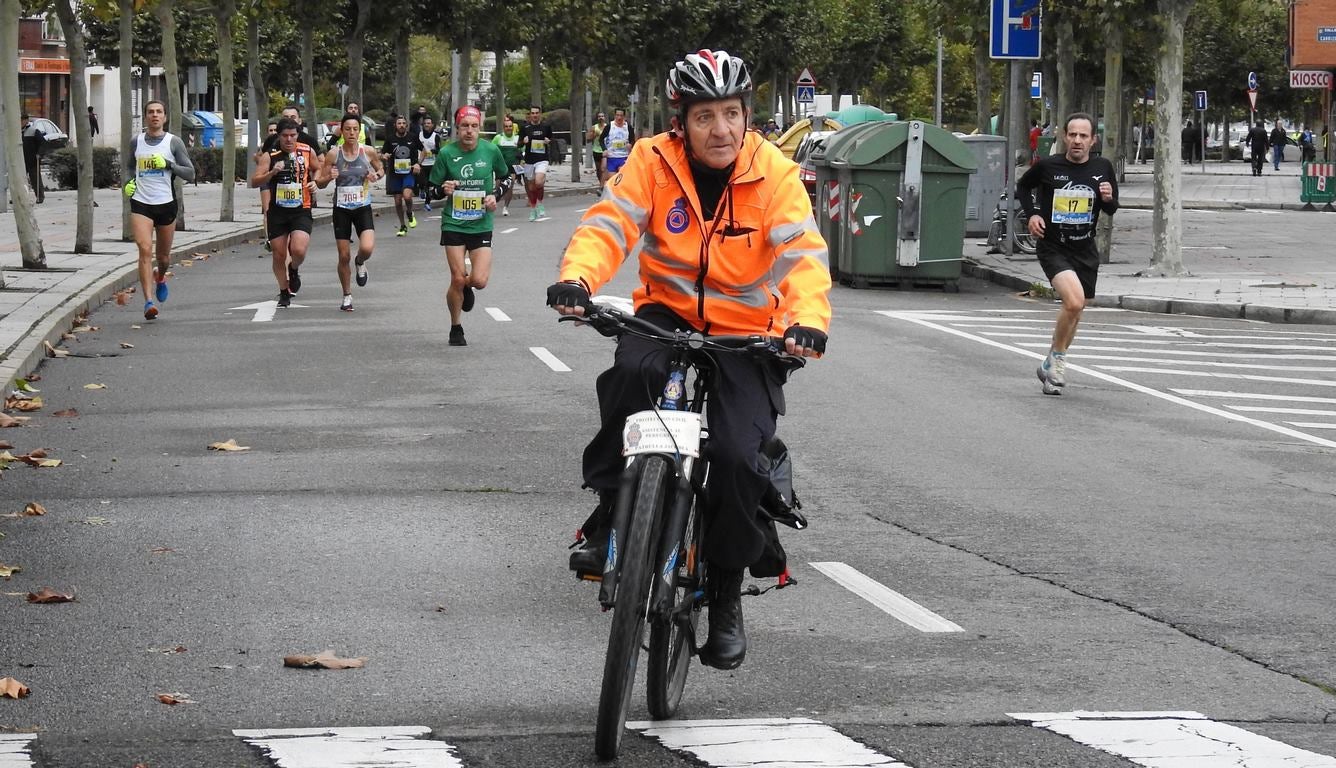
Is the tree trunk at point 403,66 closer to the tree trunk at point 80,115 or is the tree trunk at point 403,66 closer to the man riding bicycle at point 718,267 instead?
the tree trunk at point 80,115

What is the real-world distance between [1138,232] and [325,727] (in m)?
29.7

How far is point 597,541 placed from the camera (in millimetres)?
5379

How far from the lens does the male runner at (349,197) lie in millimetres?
19078

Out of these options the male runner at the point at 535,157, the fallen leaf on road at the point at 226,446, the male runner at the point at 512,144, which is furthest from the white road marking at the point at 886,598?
the male runner at the point at 535,157

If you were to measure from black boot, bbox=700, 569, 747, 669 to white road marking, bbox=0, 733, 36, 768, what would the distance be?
1789 mm

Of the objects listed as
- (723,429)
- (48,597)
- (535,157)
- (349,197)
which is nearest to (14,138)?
(349,197)

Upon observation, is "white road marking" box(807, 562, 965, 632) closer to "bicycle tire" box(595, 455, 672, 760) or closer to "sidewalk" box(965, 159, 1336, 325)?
"bicycle tire" box(595, 455, 672, 760)

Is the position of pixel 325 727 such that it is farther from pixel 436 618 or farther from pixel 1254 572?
pixel 1254 572

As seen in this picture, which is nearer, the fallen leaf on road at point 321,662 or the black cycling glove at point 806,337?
the black cycling glove at point 806,337

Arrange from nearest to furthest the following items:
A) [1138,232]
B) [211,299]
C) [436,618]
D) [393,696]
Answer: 1. [393,696]
2. [436,618]
3. [211,299]
4. [1138,232]

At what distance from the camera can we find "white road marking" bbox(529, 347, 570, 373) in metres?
14.5

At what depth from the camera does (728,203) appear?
549 centimetres

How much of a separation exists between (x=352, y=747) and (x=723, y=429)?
1.25 m

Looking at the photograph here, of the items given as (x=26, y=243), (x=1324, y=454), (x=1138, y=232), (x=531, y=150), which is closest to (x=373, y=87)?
(x=531, y=150)
